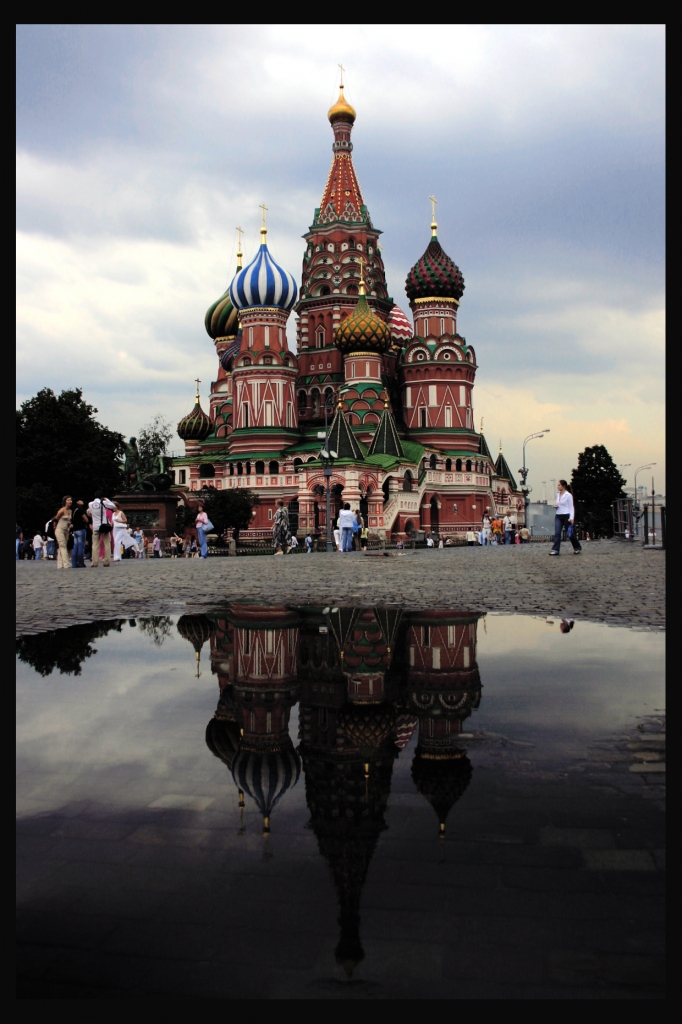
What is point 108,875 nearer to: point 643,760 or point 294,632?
point 643,760

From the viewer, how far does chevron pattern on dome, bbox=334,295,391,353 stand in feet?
186

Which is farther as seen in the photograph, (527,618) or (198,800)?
(527,618)

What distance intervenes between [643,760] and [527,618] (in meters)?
4.75

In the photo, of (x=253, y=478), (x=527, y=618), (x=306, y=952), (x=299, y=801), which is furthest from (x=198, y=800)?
(x=253, y=478)

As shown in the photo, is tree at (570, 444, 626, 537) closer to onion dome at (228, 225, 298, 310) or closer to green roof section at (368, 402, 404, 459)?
green roof section at (368, 402, 404, 459)

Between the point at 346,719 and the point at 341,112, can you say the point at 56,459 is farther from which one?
the point at 346,719

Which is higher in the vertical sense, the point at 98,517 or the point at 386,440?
the point at 386,440

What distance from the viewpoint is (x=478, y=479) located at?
60.4m

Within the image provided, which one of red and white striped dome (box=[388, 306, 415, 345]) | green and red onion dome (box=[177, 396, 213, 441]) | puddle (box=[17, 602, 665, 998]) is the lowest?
puddle (box=[17, 602, 665, 998])

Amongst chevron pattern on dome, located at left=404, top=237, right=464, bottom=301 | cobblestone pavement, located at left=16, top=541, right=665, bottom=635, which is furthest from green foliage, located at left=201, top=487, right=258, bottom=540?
cobblestone pavement, located at left=16, top=541, right=665, bottom=635

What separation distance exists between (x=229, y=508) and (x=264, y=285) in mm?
15764

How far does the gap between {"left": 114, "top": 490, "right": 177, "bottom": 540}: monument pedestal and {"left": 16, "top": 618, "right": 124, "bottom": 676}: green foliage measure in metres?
31.5

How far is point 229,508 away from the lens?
5209 centimetres

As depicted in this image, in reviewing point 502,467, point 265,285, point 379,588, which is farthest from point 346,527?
point 502,467
